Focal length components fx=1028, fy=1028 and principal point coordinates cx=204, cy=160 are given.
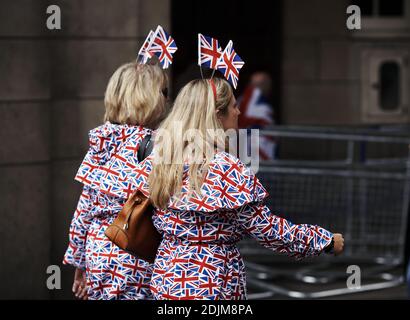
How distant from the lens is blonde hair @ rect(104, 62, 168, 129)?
5.32 meters

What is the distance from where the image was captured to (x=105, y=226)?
17.3 ft

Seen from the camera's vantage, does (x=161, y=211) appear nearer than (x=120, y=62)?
Yes

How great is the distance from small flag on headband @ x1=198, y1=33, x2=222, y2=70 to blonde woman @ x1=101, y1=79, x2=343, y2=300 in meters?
0.19

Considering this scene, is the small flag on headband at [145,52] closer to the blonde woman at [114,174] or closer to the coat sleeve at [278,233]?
the blonde woman at [114,174]

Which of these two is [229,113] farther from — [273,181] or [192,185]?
[273,181]

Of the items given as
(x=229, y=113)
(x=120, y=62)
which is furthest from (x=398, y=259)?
(x=229, y=113)

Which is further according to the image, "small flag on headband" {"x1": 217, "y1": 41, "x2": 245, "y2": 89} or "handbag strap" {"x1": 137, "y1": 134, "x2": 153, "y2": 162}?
"handbag strap" {"x1": 137, "y1": 134, "x2": 153, "y2": 162}

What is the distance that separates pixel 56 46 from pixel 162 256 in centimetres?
359

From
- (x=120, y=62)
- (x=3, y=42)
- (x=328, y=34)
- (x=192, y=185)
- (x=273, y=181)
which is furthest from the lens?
(x=328, y=34)

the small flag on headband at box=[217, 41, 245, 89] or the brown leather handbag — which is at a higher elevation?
the small flag on headband at box=[217, 41, 245, 89]

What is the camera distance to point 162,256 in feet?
15.2

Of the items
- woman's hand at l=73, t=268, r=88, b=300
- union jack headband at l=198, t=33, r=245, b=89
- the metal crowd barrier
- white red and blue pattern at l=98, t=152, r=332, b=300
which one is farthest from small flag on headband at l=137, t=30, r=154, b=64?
the metal crowd barrier

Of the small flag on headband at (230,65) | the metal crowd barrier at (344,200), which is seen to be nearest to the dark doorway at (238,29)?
the metal crowd barrier at (344,200)

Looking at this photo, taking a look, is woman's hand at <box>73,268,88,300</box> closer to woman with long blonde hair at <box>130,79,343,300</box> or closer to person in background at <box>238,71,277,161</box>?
woman with long blonde hair at <box>130,79,343,300</box>
